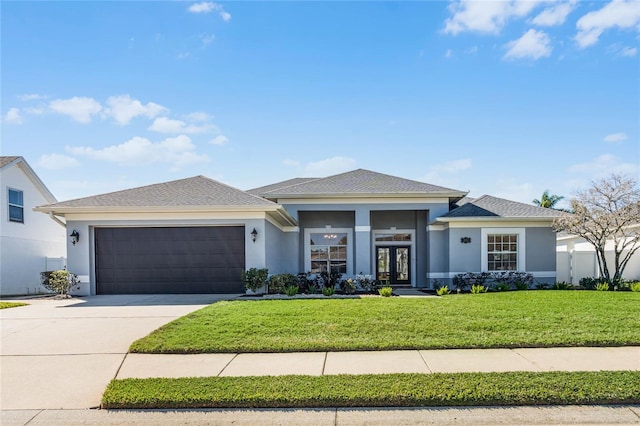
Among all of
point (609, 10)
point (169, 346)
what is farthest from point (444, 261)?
point (169, 346)

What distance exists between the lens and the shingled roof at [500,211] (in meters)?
15.9

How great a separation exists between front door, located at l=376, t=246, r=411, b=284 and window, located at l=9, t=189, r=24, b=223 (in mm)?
16454

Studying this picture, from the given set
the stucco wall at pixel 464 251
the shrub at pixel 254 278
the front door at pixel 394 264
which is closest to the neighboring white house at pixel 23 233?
the shrub at pixel 254 278

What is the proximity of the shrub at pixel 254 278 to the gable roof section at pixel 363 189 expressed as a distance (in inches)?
183

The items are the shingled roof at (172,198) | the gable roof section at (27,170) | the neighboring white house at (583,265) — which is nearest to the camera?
the shingled roof at (172,198)

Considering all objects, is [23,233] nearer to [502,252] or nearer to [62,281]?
[62,281]

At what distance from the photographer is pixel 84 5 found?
10.4m

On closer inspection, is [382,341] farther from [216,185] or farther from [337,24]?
[216,185]

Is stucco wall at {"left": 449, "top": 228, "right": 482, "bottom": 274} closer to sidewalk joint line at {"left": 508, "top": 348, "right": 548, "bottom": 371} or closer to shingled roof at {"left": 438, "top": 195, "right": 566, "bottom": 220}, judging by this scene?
shingled roof at {"left": 438, "top": 195, "right": 566, "bottom": 220}

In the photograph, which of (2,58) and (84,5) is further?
(2,58)

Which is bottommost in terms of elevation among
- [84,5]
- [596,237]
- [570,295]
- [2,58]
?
[570,295]

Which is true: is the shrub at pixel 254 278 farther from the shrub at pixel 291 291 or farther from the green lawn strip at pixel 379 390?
the green lawn strip at pixel 379 390

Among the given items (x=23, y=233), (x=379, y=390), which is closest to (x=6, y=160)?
(x=23, y=233)

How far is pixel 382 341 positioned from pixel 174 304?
264 inches
